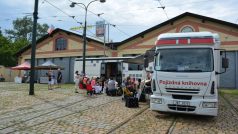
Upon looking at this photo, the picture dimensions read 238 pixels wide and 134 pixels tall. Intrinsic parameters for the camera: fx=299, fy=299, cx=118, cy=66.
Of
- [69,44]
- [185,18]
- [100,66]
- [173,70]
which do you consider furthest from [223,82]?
[173,70]

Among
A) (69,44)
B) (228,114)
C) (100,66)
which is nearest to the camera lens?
(228,114)

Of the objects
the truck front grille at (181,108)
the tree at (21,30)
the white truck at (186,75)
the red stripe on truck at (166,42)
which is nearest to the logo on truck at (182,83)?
the white truck at (186,75)

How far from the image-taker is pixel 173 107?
35.4 feet

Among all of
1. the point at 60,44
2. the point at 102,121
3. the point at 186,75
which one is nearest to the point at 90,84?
the point at 102,121

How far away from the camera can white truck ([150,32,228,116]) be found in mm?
10375

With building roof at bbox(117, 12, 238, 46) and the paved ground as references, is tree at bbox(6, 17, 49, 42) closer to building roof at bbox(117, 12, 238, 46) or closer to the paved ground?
building roof at bbox(117, 12, 238, 46)

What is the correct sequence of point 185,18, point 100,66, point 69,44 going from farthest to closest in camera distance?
point 69,44, point 185,18, point 100,66

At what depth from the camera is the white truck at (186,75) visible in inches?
408

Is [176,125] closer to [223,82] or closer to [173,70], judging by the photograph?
[173,70]

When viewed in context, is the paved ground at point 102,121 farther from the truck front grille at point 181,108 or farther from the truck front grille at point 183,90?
the truck front grille at point 183,90

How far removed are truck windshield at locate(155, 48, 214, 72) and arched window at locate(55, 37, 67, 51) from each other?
34.9 meters

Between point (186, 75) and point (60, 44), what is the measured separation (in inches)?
1452

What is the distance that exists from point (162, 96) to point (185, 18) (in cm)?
2717

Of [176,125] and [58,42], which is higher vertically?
[58,42]
